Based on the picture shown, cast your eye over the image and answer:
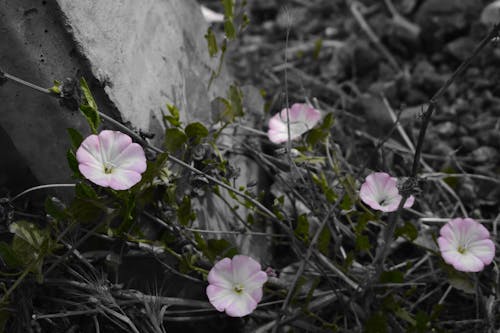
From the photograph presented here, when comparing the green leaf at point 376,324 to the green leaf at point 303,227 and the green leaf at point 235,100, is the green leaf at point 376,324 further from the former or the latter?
the green leaf at point 235,100

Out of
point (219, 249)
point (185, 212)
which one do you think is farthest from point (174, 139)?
point (219, 249)

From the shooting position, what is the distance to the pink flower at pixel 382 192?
1.41 m

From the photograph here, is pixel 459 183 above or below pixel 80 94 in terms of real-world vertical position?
below

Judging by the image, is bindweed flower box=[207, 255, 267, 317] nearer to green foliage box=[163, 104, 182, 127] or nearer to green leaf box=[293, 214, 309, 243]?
green leaf box=[293, 214, 309, 243]

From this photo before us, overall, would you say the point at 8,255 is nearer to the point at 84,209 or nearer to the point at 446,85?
the point at 84,209

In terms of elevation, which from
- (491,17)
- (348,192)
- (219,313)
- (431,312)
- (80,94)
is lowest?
(431,312)

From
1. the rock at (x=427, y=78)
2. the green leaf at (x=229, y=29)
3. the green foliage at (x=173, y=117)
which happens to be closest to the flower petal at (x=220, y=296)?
the green foliage at (x=173, y=117)

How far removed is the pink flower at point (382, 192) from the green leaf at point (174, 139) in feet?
1.41

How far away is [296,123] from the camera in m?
1.68

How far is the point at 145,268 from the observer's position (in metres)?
1.50

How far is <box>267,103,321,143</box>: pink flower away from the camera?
64.7 inches

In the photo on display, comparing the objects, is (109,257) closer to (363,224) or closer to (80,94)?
(80,94)

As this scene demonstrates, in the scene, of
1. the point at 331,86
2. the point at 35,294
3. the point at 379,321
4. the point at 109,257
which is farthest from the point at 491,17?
the point at 35,294

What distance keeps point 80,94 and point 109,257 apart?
1.20 ft
